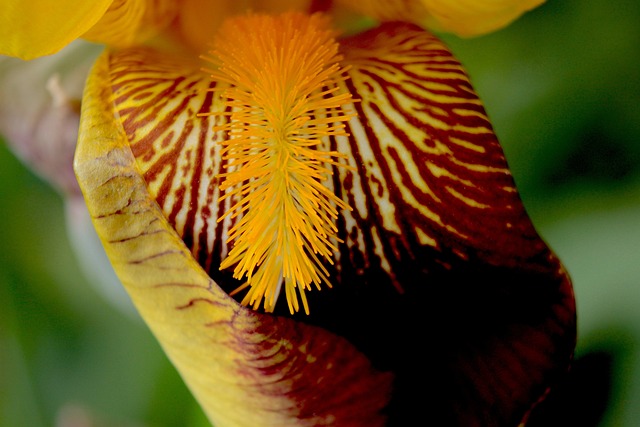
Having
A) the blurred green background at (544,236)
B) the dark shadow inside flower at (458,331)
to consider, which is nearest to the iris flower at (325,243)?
the dark shadow inside flower at (458,331)

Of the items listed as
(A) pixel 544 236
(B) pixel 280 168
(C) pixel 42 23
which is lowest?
(A) pixel 544 236

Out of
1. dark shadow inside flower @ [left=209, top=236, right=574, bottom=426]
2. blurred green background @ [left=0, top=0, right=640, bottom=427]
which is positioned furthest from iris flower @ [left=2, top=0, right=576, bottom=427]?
blurred green background @ [left=0, top=0, right=640, bottom=427]

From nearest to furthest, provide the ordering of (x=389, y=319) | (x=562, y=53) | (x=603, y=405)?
1. (x=389, y=319)
2. (x=603, y=405)
3. (x=562, y=53)

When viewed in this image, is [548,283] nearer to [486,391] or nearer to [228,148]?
[486,391]

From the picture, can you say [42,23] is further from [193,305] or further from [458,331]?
[458,331]

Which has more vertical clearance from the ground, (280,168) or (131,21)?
(131,21)

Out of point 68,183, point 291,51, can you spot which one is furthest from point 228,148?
point 68,183

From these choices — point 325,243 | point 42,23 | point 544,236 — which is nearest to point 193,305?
point 325,243
